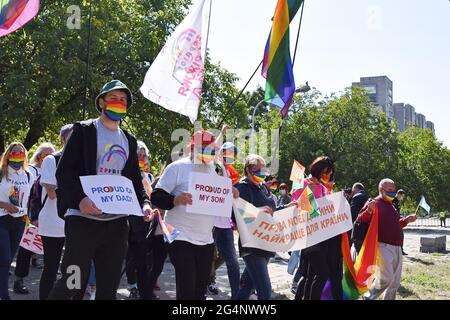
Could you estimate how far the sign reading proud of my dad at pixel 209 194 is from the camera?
4.93 meters

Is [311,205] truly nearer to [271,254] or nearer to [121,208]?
[271,254]

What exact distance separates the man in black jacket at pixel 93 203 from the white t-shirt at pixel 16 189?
2.71 m

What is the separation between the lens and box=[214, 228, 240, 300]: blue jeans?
6.70 metres

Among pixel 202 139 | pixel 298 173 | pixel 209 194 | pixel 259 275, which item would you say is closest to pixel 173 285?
pixel 298 173

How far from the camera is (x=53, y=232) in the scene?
577 centimetres

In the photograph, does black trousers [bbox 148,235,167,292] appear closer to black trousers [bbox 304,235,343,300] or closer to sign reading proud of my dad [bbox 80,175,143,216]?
black trousers [bbox 304,235,343,300]

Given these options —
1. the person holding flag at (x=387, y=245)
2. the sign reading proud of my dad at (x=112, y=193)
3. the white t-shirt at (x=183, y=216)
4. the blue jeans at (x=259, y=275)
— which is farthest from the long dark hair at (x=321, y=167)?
the sign reading proud of my dad at (x=112, y=193)

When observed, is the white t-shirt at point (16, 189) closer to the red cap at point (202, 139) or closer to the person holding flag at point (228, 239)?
the person holding flag at point (228, 239)

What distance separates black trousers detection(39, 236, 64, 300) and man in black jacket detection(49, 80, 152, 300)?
4.44 feet

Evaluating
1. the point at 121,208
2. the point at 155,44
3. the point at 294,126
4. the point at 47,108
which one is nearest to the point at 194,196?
the point at 121,208

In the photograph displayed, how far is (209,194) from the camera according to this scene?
5.03 meters

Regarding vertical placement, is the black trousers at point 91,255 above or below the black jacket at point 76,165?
below

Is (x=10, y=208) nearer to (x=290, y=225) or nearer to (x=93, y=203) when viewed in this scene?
(x=93, y=203)

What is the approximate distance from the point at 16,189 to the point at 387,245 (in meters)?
4.60
